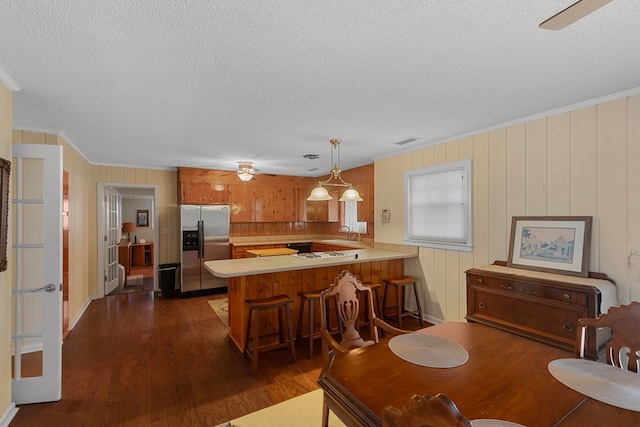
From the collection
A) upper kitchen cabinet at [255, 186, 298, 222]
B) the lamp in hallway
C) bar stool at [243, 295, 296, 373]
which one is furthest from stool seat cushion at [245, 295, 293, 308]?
the lamp in hallway

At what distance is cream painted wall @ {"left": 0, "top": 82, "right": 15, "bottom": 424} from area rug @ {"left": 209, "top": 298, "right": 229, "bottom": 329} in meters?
2.10

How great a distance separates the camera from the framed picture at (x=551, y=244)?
2656 mm

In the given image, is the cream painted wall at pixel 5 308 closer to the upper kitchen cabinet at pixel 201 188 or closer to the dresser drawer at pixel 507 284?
the upper kitchen cabinet at pixel 201 188

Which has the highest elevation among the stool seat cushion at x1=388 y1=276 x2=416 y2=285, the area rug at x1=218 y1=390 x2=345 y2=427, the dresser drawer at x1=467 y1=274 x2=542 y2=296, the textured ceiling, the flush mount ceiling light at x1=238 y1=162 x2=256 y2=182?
the textured ceiling

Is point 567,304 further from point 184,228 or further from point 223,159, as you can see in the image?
point 184,228

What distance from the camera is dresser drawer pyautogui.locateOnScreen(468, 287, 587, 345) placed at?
2.41m

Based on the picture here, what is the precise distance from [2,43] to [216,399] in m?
2.73

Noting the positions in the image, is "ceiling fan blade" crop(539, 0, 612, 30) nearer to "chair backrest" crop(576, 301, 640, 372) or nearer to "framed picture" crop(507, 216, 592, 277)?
"chair backrest" crop(576, 301, 640, 372)

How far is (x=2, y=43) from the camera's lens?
67.6 inches

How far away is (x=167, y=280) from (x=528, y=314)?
5381 millimetres

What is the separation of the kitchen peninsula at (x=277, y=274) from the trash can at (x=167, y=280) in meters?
2.41

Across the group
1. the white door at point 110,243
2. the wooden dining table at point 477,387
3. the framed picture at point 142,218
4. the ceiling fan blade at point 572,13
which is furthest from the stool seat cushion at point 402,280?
the framed picture at point 142,218

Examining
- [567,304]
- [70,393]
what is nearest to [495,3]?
[567,304]

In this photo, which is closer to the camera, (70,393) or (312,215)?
(70,393)
